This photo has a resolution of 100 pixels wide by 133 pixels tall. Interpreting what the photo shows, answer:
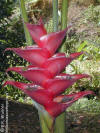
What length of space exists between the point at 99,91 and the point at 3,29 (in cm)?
172

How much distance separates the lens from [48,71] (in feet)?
2.27

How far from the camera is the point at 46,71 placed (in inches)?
27.2

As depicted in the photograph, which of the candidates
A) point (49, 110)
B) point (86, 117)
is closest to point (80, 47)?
point (86, 117)

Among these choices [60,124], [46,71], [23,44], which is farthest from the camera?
[23,44]

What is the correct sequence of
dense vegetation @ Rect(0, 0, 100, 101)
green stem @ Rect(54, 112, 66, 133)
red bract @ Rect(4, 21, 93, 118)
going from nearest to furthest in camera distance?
red bract @ Rect(4, 21, 93, 118)
green stem @ Rect(54, 112, 66, 133)
dense vegetation @ Rect(0, 0, 100, 101)

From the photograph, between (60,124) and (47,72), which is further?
(60,124)

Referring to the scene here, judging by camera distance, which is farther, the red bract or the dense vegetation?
the dense vegetation

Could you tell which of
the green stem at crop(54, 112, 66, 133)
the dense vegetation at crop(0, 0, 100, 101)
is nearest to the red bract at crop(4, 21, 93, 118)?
the green stem at crop(54, 112, 66, 133)

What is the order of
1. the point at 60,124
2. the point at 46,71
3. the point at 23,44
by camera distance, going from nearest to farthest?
the point at 46,71 → the point at 60,124 → the point at 23,44

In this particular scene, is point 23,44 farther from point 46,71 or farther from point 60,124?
point 46,71

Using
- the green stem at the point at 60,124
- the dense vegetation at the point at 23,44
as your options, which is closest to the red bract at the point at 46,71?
the green stem at the point at 60,124

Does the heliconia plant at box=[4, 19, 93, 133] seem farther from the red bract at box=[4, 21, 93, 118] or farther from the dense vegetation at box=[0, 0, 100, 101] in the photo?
the dense vegetation at box=[0, 0, 100, 101]

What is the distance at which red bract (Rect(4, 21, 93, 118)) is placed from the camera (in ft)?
2.24

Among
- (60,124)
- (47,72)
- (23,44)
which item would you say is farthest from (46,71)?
(23,44)
